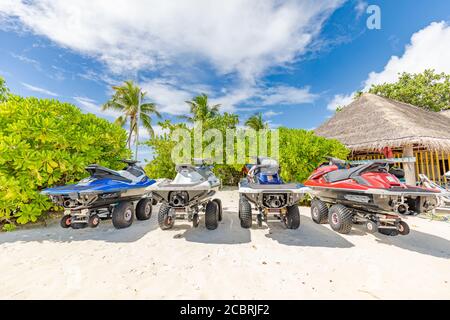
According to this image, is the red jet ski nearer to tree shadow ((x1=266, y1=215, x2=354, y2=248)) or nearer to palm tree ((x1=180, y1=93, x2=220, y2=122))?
tree shadow ((x1=266, y1=215, x2=354, y2=248))

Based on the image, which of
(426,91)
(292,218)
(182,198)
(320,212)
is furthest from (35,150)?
(426,91)

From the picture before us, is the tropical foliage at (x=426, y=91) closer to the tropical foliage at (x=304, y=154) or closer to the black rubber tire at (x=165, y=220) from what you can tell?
the tropical foliage at (x=304, y=154)

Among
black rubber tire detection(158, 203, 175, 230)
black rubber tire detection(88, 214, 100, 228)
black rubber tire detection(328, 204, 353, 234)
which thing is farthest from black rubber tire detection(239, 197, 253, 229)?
black rubber tire detection(88, 214, 100, 228)

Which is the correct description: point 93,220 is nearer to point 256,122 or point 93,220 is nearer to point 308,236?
point 308,236

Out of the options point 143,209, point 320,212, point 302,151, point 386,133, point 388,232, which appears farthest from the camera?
point 386,133

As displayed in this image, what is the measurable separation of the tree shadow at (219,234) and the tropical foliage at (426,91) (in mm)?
25951

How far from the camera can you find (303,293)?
2.17 m

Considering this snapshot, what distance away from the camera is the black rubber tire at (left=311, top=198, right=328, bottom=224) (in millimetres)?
4828

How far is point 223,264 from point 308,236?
2.12 m

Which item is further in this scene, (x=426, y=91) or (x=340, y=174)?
(x=426, y=91)

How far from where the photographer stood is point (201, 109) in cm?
2098

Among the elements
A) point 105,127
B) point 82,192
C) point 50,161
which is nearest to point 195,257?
point 82,192

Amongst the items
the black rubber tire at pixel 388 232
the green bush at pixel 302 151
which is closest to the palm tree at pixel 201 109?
the green bush at pixel 302 151
